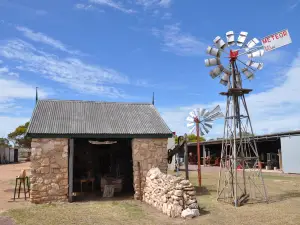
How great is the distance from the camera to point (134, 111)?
15453mm

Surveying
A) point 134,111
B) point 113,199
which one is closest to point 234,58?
point 134,111

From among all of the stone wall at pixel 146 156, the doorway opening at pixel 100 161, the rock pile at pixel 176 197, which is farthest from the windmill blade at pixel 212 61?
the doorway opening at pixel 100 161

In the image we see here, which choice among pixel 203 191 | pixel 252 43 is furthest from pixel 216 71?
pixel 203 191

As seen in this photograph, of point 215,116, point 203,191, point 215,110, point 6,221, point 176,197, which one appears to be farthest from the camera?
point 215,116

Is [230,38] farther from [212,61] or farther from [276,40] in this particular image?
[276,40]

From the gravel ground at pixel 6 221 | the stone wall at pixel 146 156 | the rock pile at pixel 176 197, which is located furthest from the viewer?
the stone wall at pixel 146 156

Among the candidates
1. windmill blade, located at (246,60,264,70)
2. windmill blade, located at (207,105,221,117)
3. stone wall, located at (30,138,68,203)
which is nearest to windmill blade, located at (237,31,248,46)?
windmill blade, located at (246,60,264,70)

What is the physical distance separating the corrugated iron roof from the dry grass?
296 centimetres

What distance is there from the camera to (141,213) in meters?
10.3

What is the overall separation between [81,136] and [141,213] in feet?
14.2

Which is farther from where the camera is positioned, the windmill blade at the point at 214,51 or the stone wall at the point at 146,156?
the stone wall at the point at 146,156

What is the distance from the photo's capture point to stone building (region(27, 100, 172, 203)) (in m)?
12.3

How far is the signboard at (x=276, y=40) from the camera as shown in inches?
419

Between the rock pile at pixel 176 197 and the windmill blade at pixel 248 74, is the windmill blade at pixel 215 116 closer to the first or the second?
the windmill blade at pixel 248 74
